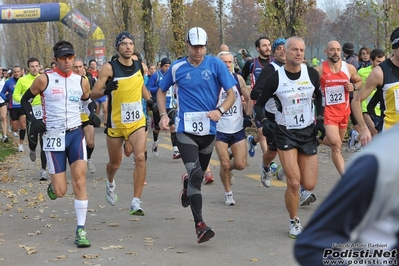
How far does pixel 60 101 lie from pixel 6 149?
10677 millimetres

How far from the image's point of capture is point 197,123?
24.7 feet

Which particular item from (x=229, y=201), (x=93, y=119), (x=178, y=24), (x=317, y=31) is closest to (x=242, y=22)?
(x=317, y=31)

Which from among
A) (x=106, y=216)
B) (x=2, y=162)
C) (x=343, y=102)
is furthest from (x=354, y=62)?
(x=106, y=216)

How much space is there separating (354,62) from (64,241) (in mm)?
9959

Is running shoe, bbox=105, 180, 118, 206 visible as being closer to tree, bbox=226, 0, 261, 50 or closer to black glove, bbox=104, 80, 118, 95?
black glove, bbox=104, 80, 118, 95

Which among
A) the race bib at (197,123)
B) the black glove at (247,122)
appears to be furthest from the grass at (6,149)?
the race bib at (197,123)

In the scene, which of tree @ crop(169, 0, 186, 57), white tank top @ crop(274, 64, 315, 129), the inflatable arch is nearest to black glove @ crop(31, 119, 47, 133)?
white tank top @ crop(274, 64, 315, 129)

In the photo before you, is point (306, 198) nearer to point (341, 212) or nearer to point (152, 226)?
point (152, 226)

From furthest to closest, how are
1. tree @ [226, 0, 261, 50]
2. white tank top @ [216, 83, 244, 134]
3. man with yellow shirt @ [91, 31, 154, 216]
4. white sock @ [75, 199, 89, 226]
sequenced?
tree @ [226, 0, 261, 50]
white tank top @ [216, 83, 244, 134]
man with yellow shirt @ [91, 31, 154, 216]
white sock @ [75, 199, 89, 226]

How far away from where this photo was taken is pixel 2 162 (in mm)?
15695

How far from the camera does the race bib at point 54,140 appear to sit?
7812 millimetres

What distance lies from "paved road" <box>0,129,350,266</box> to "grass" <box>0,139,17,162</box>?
13.5 feet

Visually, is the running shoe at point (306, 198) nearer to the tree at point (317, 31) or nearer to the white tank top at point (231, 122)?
the white tank top at point (231, 122)

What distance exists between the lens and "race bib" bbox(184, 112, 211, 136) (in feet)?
24.6
